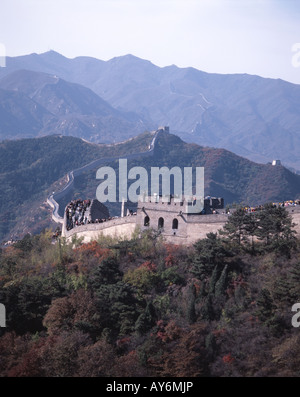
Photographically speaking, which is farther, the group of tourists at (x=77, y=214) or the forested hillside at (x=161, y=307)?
the group of tourists at (x=77, y=214)

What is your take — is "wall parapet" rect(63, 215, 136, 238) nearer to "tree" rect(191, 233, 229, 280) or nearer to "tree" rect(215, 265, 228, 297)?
"tree" rect(191, 233, 229, 280)

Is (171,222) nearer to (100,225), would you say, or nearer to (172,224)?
(172,224)

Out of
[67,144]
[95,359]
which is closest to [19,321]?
[95,359]

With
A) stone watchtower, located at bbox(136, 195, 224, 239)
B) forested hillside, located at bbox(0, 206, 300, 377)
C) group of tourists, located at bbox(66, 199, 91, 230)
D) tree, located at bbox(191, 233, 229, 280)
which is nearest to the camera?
forested hillside, located at bbox(0, 206, 300, 377)

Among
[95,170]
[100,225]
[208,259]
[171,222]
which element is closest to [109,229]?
[100,225]

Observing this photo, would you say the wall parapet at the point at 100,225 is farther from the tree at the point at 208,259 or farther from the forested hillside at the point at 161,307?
the tree at the point at 208,259

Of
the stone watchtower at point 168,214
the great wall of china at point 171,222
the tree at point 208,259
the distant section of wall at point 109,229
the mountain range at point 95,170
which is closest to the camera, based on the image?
the tree at point 208,259

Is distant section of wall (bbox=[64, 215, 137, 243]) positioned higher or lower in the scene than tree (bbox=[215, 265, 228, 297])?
higher

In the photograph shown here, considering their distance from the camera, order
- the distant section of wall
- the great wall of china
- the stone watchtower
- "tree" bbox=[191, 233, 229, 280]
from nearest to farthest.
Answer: "tree" bbox=[191, 233, 229, 280] < the great wall of china < the stone watchtower < the distant section of wall

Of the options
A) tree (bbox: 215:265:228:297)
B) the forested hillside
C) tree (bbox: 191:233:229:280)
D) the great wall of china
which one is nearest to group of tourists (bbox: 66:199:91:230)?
the great wall of china

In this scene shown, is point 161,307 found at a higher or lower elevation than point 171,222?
lower

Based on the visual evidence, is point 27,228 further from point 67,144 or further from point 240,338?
point 240,338

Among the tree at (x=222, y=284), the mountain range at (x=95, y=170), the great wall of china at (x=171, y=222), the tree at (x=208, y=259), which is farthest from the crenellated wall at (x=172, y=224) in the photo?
the mountain range at (x=95, y=170)

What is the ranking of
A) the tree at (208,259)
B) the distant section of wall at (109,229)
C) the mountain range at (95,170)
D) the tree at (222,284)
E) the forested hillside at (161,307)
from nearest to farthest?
1. the forested hillside at (161,307)
2. the tree at (222,284)
3. the tree at (208,259)
4. the distant section of wall at (109,229)
5. the mountain range at (95,170)
